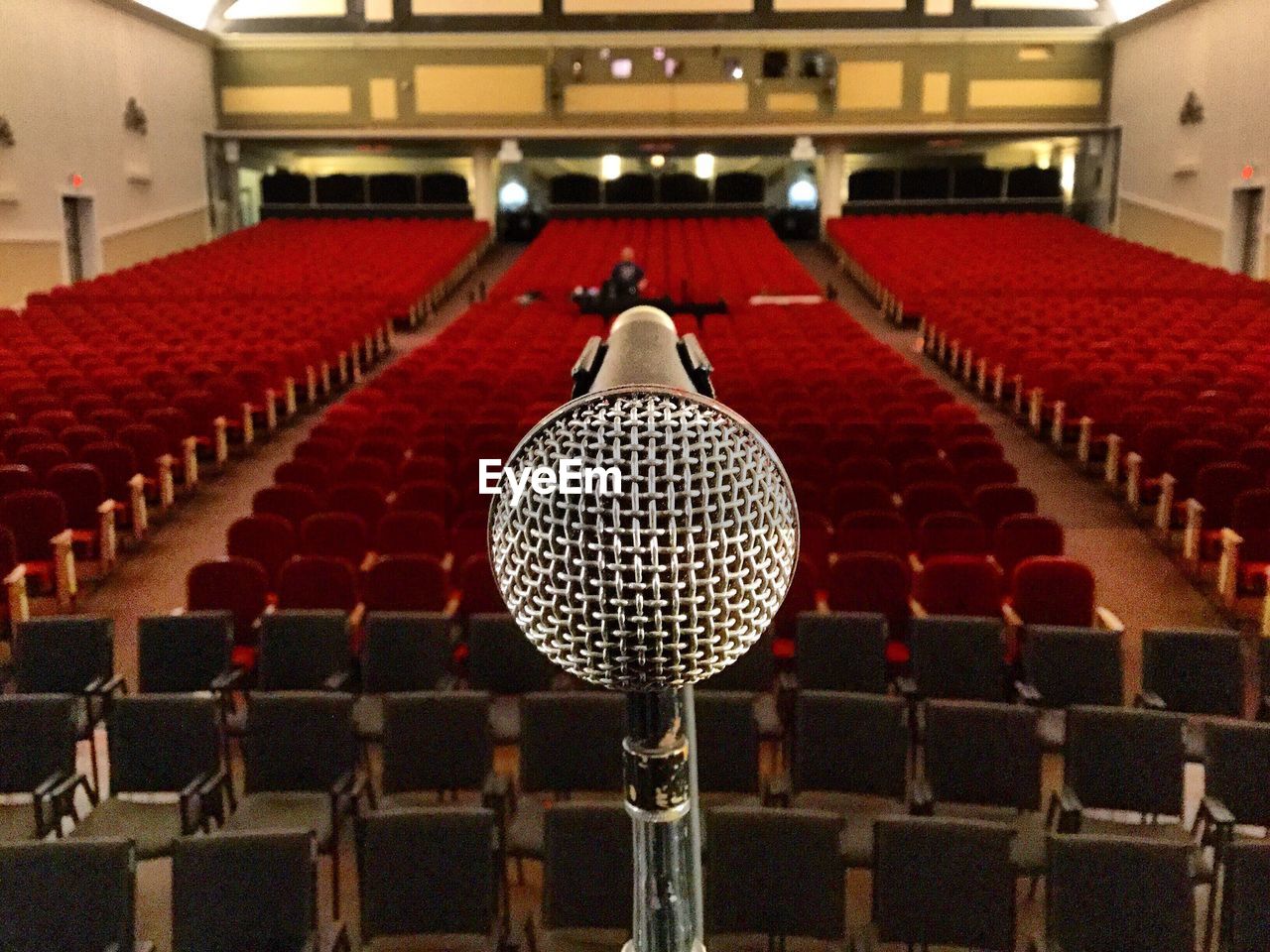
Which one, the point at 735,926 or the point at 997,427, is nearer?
the point at 735,926

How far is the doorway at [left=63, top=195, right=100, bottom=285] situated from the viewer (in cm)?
1596

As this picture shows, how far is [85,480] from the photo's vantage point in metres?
5.96

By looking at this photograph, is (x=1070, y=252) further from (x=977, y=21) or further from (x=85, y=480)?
(x=85, y=480)

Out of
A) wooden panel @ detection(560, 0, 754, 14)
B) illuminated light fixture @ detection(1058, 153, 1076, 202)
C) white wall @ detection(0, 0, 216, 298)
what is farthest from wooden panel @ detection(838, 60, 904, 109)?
white wall @ detection(0, 0, 216, 298)

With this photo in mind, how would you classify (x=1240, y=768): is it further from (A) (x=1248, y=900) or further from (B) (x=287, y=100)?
(B) (x=287, y=100)

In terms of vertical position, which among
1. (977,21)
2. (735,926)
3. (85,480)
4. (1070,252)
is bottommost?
(735,926)

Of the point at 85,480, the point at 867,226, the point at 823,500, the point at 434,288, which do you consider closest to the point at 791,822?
the point at 823,500

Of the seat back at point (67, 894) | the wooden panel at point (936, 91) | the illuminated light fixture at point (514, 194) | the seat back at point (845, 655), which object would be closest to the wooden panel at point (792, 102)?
the wooden panel at point (936, 91)

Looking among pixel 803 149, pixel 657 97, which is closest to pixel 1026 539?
pixel 803 149

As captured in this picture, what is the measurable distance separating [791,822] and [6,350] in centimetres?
922

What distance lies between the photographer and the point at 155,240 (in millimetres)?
18625

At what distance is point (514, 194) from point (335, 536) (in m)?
19.4

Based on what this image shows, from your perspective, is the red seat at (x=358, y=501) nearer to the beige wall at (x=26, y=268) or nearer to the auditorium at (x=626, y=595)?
the auditorium at (x=626, y=595)

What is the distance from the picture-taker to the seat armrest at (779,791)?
3.75m
